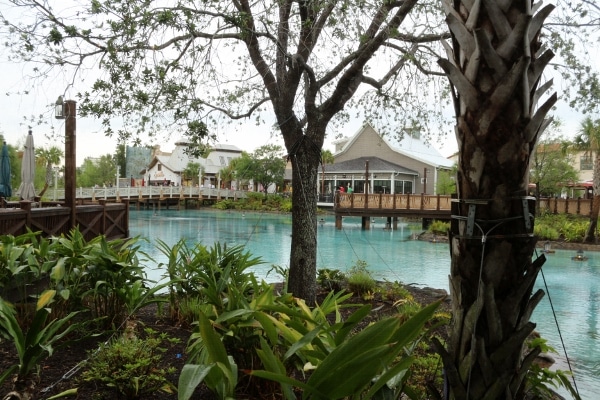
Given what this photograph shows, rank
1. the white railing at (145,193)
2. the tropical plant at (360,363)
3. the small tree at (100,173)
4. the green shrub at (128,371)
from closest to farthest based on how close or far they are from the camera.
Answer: the tropical plant at (360,363) < the green shrub at (128,371) < the white railing at (145,193) < the small tree at (100,173)

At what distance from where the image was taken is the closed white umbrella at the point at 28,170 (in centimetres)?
1265

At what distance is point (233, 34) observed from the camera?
19.7 ft

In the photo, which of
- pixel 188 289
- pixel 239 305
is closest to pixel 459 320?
pixel 239 305

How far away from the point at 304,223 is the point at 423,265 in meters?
10.6

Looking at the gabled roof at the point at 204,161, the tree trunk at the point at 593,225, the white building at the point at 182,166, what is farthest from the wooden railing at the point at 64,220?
the gabled roof at the point at 204,161

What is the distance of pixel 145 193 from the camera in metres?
41.3

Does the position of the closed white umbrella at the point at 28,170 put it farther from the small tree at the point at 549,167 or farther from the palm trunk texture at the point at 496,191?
the small tree at the point at 549,167

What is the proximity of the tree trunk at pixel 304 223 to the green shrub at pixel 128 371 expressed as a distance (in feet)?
9.86

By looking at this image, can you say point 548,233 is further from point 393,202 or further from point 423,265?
point 423,265

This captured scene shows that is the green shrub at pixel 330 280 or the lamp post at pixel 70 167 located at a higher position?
the lamp post at pixel 70 167

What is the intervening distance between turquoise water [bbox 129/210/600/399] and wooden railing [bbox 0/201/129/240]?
55.6 inches

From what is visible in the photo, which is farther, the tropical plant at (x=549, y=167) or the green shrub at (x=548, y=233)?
the tropical plant at (x=549, y=167)

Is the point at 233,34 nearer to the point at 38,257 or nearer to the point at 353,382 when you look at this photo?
the point at 38,257

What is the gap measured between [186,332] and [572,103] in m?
5.82
